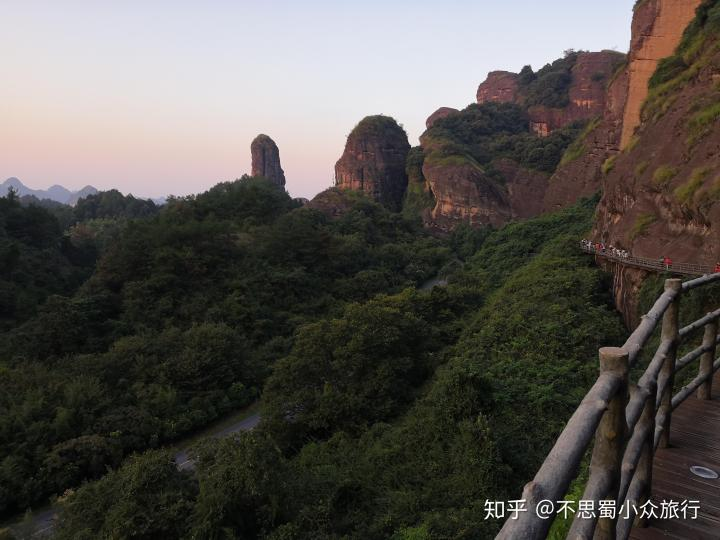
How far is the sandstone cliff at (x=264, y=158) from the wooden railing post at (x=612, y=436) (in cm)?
7946

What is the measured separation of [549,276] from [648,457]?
1897 centimetres

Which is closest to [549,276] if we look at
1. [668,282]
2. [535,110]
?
[668,282]

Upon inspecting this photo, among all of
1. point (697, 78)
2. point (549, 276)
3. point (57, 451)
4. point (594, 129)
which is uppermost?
point (594, 129)

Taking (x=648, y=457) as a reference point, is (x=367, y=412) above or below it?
below

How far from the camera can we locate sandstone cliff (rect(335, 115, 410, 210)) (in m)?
62.3

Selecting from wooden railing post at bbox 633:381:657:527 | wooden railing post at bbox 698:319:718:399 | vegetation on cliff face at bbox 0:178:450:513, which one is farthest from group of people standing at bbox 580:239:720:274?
vegetation on cliff face at bbox 0:178:450:513

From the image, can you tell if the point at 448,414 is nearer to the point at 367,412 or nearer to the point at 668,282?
the point at 367,412

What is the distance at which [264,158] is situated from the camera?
7862 cm

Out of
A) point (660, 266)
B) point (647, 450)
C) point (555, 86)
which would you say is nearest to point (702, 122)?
point (660, 266)

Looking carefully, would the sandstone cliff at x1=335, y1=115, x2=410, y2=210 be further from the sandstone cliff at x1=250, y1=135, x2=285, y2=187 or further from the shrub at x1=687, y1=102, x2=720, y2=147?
the shrub at x1=687, y1=102, x2=720, y2=147

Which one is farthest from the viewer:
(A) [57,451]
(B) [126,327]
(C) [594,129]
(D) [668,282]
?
(C) [594,129]

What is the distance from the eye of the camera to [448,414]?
33.8 feet

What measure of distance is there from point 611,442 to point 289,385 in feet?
47.7

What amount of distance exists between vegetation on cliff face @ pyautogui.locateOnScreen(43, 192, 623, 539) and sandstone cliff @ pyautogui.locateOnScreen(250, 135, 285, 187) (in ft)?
196
